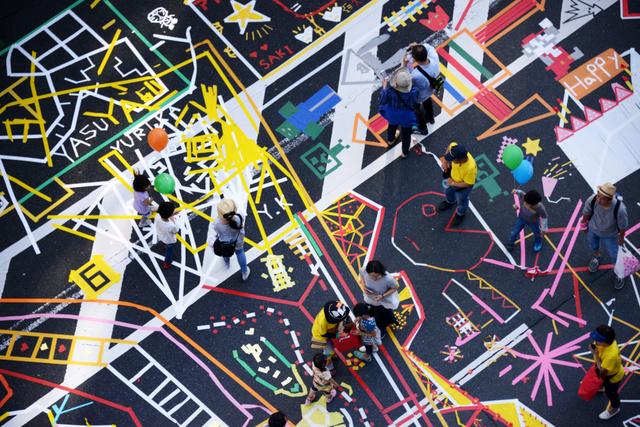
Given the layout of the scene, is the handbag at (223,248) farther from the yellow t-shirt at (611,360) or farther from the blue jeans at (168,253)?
the yellow t-shirt at (611,360)

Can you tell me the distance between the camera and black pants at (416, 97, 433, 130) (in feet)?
42.5

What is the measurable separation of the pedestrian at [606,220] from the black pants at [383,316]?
3227 millimetres

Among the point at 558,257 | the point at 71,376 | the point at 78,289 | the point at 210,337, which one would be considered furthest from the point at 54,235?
the point at 558,257

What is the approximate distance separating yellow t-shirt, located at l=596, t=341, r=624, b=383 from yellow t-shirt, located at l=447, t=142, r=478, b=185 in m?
3.01

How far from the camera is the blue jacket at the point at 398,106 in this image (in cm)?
1196

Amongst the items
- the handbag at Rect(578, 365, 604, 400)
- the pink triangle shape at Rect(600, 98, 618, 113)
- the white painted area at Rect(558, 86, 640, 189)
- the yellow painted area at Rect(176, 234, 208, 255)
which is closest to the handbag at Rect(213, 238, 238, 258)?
the yellow painted area at Rect(176, 234, 208, 255)

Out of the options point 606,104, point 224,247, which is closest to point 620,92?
point 606,104

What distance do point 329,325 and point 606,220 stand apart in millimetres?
4322

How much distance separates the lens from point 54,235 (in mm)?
12500

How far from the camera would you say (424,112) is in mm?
13148

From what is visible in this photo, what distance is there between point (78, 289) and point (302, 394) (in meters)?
Result: 3.95

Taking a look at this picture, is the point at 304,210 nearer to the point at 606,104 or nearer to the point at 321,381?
the point at 321,381

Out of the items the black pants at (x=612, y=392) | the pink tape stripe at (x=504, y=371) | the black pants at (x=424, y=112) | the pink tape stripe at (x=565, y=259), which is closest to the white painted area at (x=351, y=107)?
the black pants at (x=424, y=112)

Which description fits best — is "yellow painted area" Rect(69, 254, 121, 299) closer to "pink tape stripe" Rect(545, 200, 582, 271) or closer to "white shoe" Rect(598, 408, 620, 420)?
"pink tape stripe" Rect(545, 200, 582, 271)
